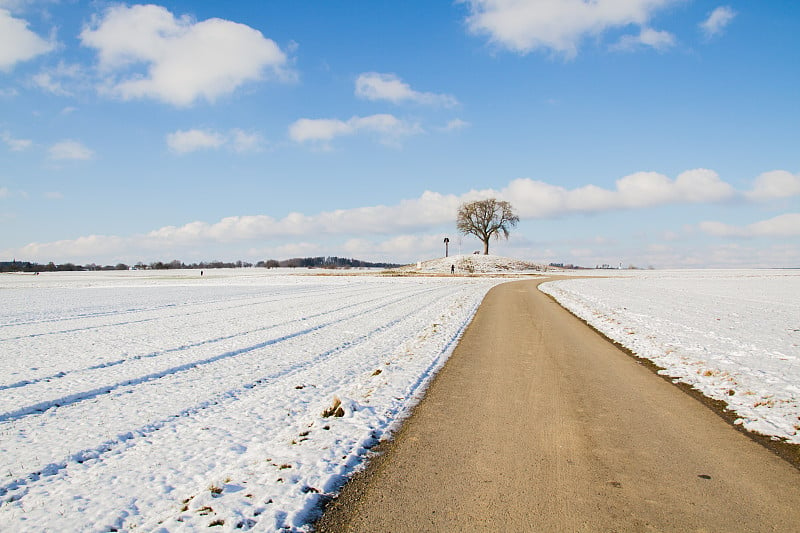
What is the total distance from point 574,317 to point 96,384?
52.5 ft

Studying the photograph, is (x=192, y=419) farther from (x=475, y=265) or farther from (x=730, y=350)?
(x=475, y=265)

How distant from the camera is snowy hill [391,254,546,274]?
84375 millimetres

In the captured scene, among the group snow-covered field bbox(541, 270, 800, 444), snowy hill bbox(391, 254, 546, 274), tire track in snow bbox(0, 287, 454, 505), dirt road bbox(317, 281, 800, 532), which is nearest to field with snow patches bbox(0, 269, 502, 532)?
tire track in snow bbox(0, 287, 454, 505)

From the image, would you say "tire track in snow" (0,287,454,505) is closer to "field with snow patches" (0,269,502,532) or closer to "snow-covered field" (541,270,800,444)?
"field with snow patches" (0,269,502,532)

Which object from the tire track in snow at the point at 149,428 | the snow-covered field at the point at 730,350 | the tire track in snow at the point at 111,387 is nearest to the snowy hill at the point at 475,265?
the snow-covered field at the point at 730,350

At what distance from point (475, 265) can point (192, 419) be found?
82412 millimetres

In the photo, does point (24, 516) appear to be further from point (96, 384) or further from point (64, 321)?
point (64, 321)

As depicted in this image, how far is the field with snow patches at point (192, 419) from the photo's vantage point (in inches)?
160

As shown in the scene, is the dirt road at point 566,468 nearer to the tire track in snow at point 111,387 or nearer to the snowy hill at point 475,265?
the tire track in snow at point 111,387

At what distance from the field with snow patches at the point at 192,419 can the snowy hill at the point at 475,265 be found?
7129cm

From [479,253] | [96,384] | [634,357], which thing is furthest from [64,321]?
[479,253]

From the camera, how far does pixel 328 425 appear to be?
6.02 m

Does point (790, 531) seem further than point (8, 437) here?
No

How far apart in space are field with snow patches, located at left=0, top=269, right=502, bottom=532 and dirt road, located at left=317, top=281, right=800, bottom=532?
0.59 metres
